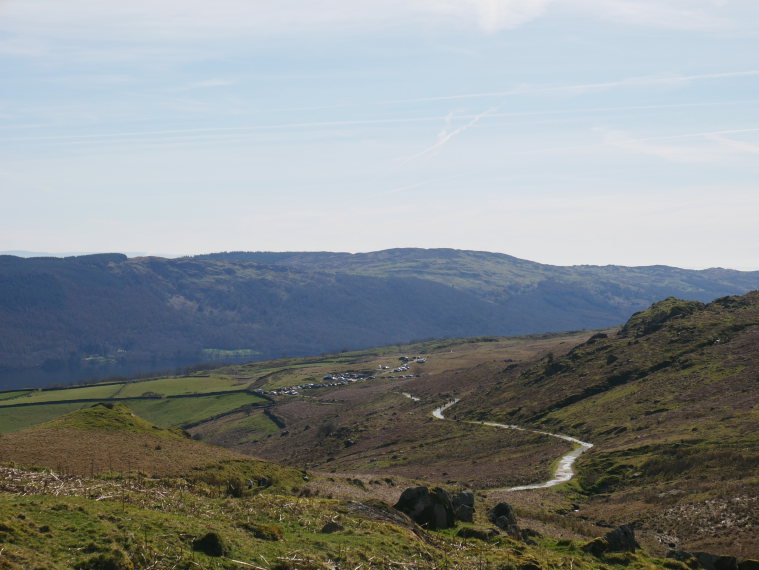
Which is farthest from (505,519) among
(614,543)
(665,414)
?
(665,414)

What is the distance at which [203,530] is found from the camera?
27141 millimetres

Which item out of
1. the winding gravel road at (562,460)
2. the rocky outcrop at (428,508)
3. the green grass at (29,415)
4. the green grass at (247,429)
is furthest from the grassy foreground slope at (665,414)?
the green grass at (29,415)

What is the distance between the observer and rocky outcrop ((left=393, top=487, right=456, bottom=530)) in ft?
128

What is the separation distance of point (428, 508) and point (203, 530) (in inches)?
619

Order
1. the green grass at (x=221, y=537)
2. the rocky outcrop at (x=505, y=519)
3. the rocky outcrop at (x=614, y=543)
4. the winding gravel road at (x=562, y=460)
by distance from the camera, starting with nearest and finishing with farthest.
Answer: the green grass at (x=221, y=537) → the rocky outcrop at (x=614, y=543) → the rocky outcrop at (x=505, y=519) → the winding gravel road at (x=562, y=460)

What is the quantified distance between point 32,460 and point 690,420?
71.8m

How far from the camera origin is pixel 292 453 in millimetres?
127500

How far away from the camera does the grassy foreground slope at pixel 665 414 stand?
4941 centimetres

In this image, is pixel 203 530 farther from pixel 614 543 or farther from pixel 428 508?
pixel 614 543

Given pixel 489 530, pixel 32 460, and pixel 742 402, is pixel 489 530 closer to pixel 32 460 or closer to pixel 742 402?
pixel 32 460

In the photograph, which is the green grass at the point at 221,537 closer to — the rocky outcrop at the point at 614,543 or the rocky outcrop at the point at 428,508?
the rocky outcrop at the point at 614,543

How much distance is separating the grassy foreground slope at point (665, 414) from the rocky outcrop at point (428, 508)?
14361 millimetres

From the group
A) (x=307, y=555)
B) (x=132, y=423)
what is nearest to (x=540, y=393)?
(x=132, y=423)

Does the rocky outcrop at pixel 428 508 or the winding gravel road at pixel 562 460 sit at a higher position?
the rocky outcrop at pixel 428 508
